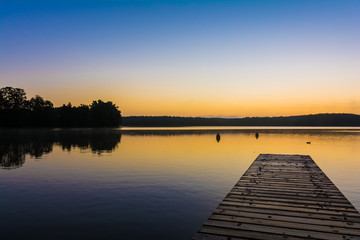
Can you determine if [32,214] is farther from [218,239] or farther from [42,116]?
[42,116]

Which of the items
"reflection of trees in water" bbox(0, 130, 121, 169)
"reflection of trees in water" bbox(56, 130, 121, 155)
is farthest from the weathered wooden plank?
"reflection of trees in water" bbox(56, 130, 121, 155)

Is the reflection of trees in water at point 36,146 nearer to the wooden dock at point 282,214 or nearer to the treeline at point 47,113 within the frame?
the wooden dock at point 282,214

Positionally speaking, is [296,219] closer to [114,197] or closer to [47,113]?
[114,197]

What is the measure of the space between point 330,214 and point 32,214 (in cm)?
1210

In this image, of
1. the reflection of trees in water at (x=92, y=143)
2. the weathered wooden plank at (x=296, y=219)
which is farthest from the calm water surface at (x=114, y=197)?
the reflection of trees in water at (x=92, y=143)

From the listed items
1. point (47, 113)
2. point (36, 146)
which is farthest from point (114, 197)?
point (47, 113)

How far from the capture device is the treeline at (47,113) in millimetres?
141500

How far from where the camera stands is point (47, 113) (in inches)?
5969

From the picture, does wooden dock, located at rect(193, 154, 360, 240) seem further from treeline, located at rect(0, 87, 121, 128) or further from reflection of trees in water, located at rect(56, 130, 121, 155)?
treeline, located at rect(0, 87, 121, 128)

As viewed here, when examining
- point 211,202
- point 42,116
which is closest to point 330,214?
point 211,202

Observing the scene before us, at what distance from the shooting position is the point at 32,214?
12617 mm

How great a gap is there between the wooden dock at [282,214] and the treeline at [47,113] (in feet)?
504

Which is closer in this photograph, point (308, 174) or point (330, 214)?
point (330, 214)

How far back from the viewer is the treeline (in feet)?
464
